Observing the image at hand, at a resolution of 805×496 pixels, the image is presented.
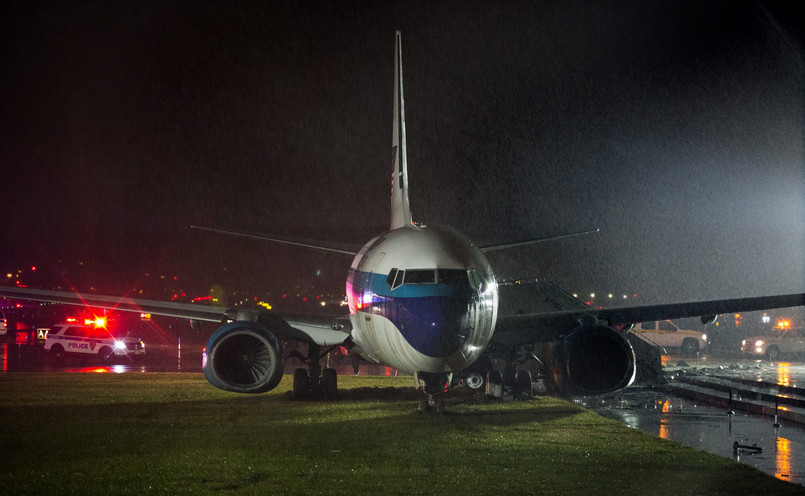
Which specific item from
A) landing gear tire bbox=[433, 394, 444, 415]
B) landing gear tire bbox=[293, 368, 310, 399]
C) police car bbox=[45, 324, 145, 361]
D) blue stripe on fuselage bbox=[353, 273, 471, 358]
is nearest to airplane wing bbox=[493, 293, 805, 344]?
landing gear tire bbox=[433, 394, 444, 415]

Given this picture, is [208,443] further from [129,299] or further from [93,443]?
[129,299]

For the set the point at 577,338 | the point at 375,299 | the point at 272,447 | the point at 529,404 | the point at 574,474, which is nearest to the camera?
the point at 574,474

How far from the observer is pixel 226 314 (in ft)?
62.8

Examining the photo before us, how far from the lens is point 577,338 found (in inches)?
689

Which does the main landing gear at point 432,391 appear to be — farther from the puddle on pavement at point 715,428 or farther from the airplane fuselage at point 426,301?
the puddle on pavement at point 715,428

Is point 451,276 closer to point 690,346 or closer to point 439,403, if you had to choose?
point 439,403

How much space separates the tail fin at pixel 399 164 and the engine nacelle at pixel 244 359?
4.59 meters

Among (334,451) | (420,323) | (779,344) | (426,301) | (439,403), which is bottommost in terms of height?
(334,451)

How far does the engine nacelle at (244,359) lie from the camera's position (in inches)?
653

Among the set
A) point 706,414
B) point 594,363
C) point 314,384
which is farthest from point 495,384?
point 706,414

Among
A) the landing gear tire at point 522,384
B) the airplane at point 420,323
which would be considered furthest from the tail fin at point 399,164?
the landing gear tire at point 522,384

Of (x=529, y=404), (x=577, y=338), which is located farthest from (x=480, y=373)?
(x=577, y=338)

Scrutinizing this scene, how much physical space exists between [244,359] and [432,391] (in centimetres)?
447

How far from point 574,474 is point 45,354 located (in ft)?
116
